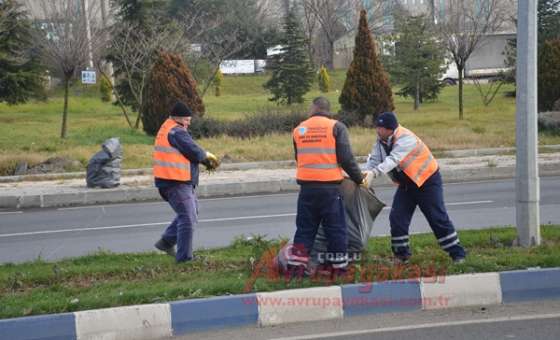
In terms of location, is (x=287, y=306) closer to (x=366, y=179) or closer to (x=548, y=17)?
(x=366, y=179)

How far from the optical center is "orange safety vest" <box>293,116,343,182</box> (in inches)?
281

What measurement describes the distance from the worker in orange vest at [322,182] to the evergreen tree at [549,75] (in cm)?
2256

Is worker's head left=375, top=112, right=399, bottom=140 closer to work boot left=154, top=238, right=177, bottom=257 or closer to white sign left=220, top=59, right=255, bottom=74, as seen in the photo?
work boot left=154, top=238, right=177, bottom=257

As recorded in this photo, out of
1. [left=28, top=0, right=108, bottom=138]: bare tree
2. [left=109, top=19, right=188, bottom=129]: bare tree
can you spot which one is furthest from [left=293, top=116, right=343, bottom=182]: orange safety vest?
[left=109, top=19, right=188, bottom=129]: bare tree

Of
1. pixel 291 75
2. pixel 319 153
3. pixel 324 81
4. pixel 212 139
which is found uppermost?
pixel 291 75

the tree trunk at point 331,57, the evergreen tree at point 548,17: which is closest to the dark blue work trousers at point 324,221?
the evergreen tree at point 548,17

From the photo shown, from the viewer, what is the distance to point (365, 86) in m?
25.8

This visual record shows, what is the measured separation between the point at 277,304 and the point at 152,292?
1.10 metres

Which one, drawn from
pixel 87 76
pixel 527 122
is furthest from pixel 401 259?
pixel 87 76

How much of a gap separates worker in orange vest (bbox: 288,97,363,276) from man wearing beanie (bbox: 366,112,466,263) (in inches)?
17.7

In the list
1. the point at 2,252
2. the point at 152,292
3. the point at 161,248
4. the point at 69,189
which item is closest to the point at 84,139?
the point at 69,189

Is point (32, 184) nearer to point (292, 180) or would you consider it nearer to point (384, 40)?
point (292, 180)

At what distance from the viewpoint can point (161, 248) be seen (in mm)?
8398

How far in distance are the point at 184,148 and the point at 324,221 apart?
1.66m
